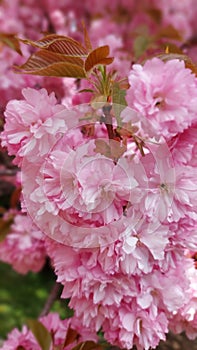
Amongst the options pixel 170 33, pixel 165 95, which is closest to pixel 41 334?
pixel 165 95

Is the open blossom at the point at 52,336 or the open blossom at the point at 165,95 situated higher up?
the open blossom at the point at 165,95

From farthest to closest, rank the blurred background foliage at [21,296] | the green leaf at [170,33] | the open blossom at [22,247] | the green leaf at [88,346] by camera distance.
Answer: the blurred background foliage at [21,296] → the green leaf at [170,33] → the open blossom at [22,247] → the green leaf at [88,346]

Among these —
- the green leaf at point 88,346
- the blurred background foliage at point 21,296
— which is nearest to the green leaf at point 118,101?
the green leaf at point 88,346

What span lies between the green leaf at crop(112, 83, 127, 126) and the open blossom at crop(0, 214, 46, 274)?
45 centimetres

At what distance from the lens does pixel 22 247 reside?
40.8 inches

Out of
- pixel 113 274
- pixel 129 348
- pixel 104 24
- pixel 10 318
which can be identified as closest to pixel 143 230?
pixel 113 274

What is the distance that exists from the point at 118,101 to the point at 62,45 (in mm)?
104

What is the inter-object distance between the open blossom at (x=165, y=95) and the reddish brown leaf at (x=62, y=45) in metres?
0.11

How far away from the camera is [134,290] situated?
0.66 meters

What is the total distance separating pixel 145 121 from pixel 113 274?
0.64 ft

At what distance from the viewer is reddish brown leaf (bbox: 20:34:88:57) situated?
25.3 inches

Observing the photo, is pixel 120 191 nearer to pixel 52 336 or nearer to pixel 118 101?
pixel 118 101

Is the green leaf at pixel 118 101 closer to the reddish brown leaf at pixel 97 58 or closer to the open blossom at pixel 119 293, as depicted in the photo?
the reddish brown leaf at pixel 97 58

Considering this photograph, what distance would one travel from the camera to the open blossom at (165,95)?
1.87 feet
